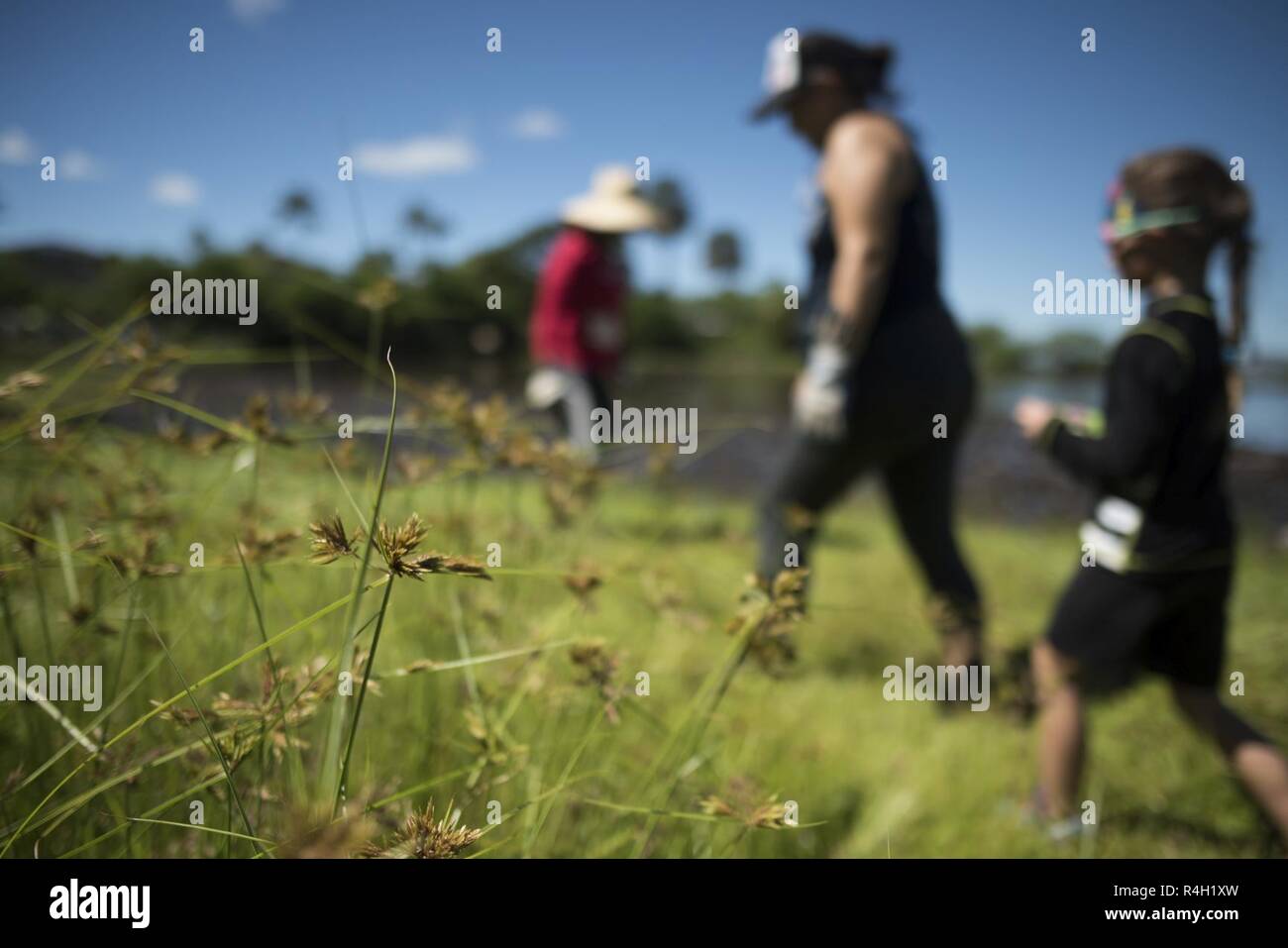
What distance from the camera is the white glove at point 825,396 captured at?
237 cm

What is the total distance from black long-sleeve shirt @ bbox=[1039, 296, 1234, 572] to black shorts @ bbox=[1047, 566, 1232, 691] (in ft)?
0.16

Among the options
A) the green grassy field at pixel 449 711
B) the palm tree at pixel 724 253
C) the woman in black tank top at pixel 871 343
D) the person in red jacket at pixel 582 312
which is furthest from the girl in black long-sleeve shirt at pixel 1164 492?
the palm tree at pixel 724 253

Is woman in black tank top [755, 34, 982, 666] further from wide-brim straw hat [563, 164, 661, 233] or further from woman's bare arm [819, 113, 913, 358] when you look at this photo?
wide-brim straw hat [563, 164, 661, 233]

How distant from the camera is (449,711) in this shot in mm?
1282

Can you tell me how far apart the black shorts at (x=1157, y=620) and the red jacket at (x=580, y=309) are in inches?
118

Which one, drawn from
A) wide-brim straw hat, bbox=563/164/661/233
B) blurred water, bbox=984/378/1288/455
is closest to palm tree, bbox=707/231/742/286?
blurred water, bbox=984/378/1288/455

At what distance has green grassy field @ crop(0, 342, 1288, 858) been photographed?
31.3 inches

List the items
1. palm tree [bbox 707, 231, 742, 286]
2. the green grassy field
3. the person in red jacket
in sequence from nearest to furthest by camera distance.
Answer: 1. the green grassy field
2. the person in red jacket
3. palm tree [bbox 707, 231, 742, 286]

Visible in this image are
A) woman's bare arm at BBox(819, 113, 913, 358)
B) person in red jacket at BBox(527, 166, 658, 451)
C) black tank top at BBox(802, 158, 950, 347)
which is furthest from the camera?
person in red jacket at BBox(527, 166, 658, 451)

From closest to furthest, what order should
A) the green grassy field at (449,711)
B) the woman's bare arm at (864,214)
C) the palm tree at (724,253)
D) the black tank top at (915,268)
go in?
the green grassy field at (449,711) → the woman's bare arm at (864,214) → the black tank top at (915,268) → the palm tree at (724,253)

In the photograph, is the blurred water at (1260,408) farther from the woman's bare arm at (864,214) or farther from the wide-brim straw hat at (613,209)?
the wide-brim straw hat at (613,209)

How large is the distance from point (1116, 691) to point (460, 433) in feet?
8.30

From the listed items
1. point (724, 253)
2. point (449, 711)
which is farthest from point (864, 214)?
point (724, 253)
